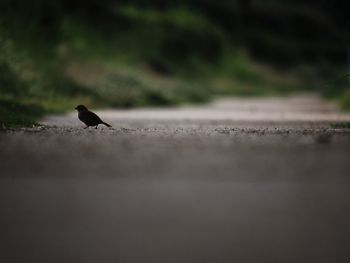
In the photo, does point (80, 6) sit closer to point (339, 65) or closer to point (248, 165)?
point (339, 65)

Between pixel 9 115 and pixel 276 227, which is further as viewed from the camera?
pixel 9 115

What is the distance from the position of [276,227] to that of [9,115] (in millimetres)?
8444

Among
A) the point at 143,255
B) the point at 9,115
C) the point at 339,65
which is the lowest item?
the point at 143,255

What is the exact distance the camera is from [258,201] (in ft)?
15.4

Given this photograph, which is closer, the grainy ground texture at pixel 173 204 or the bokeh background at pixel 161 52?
the grainy ground texture at pixel 173 204

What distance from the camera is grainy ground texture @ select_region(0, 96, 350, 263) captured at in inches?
142

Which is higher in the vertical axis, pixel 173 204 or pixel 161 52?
pixel 161 52

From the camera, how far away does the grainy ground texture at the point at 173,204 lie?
142 inches

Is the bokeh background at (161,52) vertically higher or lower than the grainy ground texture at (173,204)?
higher

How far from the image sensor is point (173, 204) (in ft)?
15.1

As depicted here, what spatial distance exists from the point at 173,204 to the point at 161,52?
45.5m

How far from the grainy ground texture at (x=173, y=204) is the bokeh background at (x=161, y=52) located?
4.23 metres

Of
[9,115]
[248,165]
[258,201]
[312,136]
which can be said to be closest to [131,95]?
[9,115]

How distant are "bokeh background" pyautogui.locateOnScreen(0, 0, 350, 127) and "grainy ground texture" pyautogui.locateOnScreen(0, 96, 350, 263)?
423 centimetres
